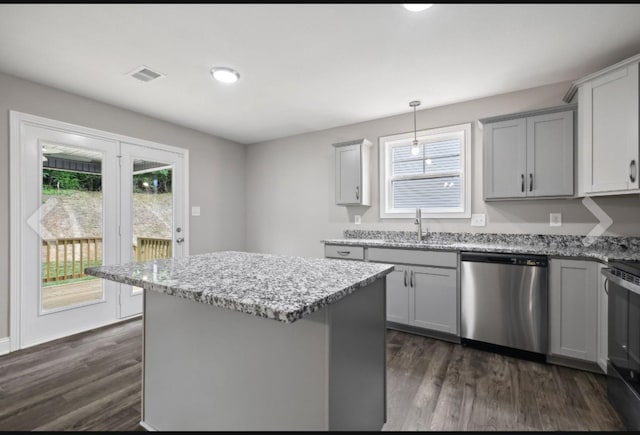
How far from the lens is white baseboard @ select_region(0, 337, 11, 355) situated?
259 cm

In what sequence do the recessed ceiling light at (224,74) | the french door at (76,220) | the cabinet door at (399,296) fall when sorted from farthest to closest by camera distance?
the cabinet door at (399,296)
the french door at (76,220)
the recessed ceiling light at (224,74)

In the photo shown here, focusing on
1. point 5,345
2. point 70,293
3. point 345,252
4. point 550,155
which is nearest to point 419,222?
point 345,252

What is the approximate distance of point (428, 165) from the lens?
360cm

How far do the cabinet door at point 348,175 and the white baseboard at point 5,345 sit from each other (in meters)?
3.55

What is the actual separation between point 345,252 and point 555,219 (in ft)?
6.90

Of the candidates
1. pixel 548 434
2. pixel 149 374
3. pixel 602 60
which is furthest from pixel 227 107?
pixel 548 434

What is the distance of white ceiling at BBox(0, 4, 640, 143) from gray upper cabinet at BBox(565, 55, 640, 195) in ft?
0.73

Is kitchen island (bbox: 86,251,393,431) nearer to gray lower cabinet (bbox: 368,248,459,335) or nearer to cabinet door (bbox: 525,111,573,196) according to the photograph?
gray lower cabinet (bbox: 368,248,459,335)

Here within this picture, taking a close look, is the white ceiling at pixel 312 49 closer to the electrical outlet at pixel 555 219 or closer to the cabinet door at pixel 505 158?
the cabinet door at pixel 505 158

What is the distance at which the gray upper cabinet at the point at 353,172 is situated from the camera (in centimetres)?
371

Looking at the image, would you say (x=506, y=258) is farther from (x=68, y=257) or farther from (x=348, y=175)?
(x=68, y=257)

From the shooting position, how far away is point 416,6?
178 cm

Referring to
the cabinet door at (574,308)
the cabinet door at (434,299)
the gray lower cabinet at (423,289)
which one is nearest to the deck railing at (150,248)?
the gray lower cabinet at (423,289)

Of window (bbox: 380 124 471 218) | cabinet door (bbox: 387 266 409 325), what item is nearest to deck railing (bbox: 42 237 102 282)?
cabinet door (bbox: 387 266 409 325)
